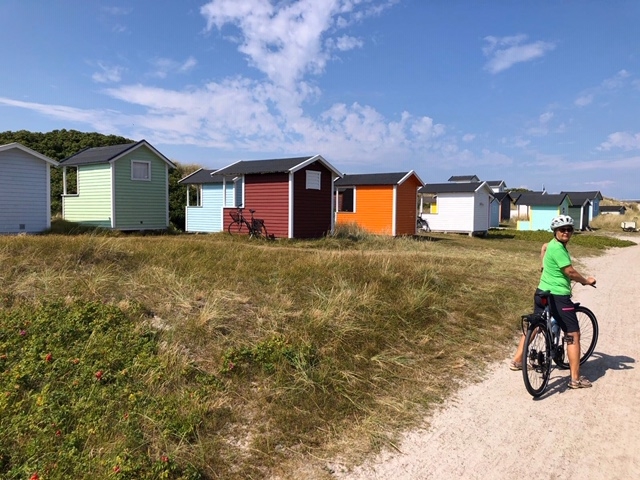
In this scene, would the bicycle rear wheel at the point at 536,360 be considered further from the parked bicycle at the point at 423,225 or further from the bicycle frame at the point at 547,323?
the parked bicycle at the point at 423,225

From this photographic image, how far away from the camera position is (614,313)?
348 inches

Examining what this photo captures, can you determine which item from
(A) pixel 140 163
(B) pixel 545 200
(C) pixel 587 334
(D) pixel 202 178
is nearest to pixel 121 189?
(A) pixel 140 163

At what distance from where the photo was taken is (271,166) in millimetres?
19656

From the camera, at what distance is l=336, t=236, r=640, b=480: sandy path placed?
345cm

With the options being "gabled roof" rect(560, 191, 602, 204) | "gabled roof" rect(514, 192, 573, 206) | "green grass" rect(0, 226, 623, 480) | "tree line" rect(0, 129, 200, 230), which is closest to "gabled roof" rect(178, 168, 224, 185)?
"tree line" rect(0, 129, 200, 230)

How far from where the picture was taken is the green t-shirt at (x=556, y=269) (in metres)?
5.11

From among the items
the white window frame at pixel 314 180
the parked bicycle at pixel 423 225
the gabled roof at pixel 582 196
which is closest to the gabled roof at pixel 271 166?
the white window frame at pixel 314 180

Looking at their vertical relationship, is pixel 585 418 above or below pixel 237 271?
below

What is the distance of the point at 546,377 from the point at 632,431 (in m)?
1.01

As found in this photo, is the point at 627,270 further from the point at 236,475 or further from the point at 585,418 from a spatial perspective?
the point at 236,475

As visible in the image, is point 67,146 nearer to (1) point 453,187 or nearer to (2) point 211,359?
(1) point 453,187

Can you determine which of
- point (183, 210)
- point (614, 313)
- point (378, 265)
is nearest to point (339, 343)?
point (378, 265)

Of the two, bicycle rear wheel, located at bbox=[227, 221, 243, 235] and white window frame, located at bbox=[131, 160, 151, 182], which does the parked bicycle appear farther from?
white window frame, located at bbox=[131, 160, 151, 182]

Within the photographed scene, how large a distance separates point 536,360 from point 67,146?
123 ft
